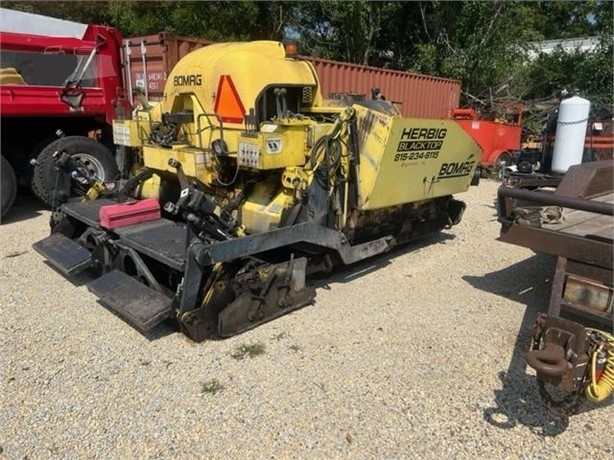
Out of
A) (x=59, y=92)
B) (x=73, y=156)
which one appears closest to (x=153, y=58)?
(x=59, y=92)

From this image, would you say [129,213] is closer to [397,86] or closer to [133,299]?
[133,299]

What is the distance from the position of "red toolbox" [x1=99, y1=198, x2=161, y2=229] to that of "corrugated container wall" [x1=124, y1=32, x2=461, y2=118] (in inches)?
81.7

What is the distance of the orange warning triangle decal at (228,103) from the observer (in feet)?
12.6

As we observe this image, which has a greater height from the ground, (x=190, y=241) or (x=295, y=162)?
(x=295, y=162)

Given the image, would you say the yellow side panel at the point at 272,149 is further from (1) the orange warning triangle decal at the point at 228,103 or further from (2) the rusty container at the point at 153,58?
(2) the rusty container at the point at 153,58

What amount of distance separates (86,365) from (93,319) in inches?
24.6

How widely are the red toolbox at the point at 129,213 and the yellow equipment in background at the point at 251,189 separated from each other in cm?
8

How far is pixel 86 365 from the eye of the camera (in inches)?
119

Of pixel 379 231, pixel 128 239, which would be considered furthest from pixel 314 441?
pixel 379 231

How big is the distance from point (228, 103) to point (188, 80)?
1.83 feet

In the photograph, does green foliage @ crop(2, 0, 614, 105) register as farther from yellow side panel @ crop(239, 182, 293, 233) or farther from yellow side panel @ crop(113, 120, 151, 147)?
yellow side panel @ crop(239, 182, 293, 233)

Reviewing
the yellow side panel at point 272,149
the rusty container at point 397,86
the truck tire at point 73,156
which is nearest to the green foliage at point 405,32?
the rusty container at point 397,86

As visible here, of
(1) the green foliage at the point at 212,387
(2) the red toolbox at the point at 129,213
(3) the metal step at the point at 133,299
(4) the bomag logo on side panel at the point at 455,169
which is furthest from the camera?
(4) the bomag logo on side panel at the point at 455,169

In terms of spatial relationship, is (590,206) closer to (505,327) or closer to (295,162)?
(505,327)
